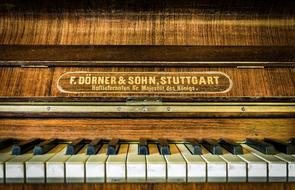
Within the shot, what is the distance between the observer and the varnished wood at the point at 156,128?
1567 millimetres

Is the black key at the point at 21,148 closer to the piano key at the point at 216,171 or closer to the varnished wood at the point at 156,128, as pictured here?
the varnished wood at the point at 156,128

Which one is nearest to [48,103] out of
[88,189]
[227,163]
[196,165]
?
[88,189]

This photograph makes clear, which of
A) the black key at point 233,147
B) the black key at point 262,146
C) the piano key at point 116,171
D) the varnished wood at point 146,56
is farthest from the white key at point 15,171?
the black key at point 262,146

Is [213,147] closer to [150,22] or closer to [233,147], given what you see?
[233,147]

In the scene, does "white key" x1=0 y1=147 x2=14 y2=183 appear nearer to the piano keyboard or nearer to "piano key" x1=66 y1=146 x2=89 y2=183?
the piano keyboard

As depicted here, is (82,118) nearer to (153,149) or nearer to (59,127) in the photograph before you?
(59,127)

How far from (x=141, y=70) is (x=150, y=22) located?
1.06 ft

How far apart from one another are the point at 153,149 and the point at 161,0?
2.93 feet

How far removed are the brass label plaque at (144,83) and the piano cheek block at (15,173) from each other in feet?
1.85

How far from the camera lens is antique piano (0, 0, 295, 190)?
1556 mm

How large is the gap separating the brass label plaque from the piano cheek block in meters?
0.56

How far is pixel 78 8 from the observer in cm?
170

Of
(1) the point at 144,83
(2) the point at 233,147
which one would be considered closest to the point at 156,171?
(2) the point at 233,147

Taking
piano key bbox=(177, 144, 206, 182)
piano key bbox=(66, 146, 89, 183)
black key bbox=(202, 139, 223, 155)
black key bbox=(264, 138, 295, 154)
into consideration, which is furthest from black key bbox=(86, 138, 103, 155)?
black key bbox=(264, 138, 295, 154)
